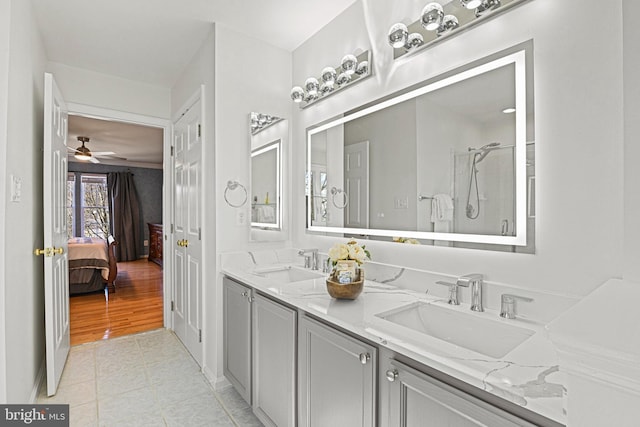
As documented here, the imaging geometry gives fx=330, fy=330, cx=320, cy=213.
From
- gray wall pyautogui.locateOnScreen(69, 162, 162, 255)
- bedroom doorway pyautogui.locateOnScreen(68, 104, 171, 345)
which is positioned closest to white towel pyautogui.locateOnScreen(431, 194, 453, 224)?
bedroom doorway pyautogui.locateOnScreen(68, 104, 171, 345)

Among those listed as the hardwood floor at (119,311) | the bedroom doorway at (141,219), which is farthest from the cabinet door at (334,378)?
the hardwood floor at (119,311)

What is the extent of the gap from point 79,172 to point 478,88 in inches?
338

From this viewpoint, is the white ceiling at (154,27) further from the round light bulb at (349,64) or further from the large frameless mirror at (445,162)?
the large frameless mirror at (445,162)

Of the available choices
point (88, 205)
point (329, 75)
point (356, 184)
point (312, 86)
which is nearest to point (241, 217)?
point (356, 184)

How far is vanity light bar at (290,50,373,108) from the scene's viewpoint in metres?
1.96

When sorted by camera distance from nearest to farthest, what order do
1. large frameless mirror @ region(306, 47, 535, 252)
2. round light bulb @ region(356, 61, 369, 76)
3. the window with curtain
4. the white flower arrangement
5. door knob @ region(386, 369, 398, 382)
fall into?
door knob @ region(386, 369, 398, 382) → large frameless mirror @ region(306, 47, 535, 252) → the white flower arrangement → round light bulb @ region(356, 61, 369, 76) → the window with curtain

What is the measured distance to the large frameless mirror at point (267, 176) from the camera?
8.13ft

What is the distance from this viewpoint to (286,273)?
236 centimetres

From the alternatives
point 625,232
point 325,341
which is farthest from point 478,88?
point 325,341

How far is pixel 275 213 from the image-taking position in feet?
8.41

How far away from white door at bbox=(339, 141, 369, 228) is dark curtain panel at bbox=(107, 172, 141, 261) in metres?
7.48

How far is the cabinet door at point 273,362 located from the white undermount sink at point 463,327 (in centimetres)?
54

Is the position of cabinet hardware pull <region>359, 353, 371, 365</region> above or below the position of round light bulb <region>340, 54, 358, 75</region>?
below

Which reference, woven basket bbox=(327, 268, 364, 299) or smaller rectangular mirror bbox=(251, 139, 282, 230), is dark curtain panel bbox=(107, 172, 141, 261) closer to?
smaller rectangular mirror bbox=(251, 139, 282, 230)
